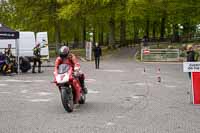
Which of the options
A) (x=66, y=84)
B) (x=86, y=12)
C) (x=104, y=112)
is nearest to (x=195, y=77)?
(x=104, y=112)

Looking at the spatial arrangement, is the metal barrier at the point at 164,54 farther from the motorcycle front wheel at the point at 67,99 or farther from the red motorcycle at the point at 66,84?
the motorcycle front wheel at the point at 67,99

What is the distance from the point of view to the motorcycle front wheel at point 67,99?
36.8 feet

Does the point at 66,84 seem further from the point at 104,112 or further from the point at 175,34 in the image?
the point at 175,34

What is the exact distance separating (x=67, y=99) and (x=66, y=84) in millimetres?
386

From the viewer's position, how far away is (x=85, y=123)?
31.9ft


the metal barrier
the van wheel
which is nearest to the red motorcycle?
the van wheel

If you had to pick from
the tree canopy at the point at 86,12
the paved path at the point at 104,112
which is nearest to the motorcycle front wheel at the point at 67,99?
the paved path at the point at 104,112

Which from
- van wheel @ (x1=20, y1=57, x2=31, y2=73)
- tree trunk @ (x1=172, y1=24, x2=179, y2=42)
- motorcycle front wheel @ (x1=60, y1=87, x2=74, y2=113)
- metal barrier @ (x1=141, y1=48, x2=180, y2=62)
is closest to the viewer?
motorcycle front wheel @ (x1=60, y1=87, x2=74, y2=113)

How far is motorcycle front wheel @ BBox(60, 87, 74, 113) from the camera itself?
11219 mm

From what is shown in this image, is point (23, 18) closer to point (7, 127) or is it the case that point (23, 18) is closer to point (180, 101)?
point (180, 101)

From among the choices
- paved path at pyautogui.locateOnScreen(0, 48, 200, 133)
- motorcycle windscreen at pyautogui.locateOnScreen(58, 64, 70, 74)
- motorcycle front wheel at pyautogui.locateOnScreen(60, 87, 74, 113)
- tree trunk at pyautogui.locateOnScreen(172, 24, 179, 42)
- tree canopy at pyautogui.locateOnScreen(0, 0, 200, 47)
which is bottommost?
paved path at pyautogui.locateOnScreen(0, 48, 200, 133)

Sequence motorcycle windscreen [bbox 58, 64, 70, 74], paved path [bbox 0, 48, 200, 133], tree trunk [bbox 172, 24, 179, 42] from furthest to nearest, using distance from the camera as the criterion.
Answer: tree trunk [bbox 172, 24, 179, 42], motorcycle windscreen [bbox 58, 64, 70, 74], paved path [bbox 0, 48, 200, 133]

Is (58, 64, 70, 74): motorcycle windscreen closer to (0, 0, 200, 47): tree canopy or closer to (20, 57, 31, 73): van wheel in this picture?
(20, 57, 31, 73): van wheel

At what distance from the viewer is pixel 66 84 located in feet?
37.5
